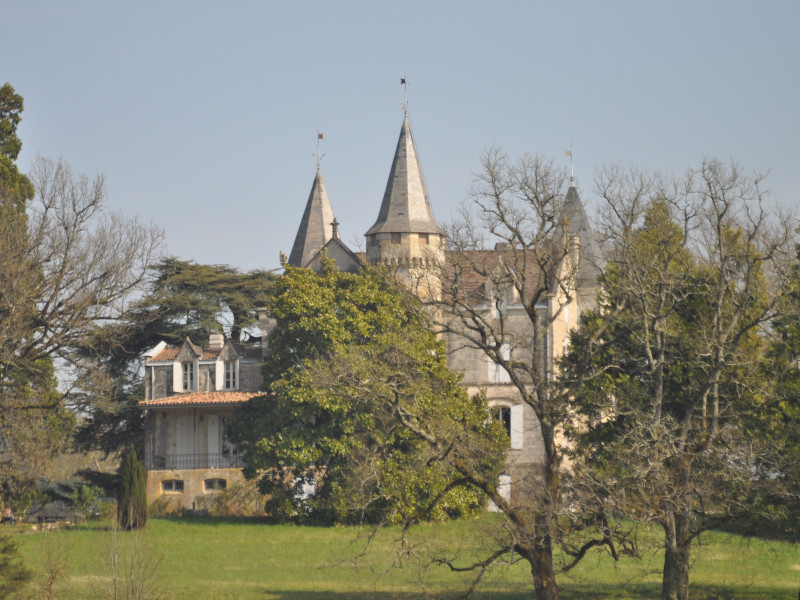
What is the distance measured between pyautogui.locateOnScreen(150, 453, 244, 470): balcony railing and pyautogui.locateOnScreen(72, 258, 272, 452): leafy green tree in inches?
163

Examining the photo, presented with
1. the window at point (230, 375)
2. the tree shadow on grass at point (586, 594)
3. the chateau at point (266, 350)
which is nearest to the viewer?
the tree shadow on grass at point (586, 594)

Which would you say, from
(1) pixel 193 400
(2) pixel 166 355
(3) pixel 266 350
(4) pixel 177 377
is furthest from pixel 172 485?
(3) pixel 266 350

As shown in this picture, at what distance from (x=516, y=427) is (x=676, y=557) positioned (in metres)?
18.4

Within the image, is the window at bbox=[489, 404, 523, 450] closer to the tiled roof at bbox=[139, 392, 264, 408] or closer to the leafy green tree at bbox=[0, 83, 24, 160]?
the tiled roof at bbox=[139, 392, 264, 408]

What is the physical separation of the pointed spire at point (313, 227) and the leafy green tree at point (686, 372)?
97.9 feet

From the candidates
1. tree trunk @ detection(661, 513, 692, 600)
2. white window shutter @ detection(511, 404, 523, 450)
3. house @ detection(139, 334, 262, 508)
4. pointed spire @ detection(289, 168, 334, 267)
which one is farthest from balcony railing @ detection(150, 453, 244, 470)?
tree trunk @ detection(661, 513, 692, 600)

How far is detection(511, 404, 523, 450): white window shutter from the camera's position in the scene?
1631 inches

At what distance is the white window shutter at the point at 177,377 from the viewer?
4541 centimetres

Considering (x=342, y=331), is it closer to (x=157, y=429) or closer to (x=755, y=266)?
(x=157, y=429)

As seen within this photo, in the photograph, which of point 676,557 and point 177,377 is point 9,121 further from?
point 676,557

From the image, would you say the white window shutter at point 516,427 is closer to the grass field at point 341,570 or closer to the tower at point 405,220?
the tower at point 405,220

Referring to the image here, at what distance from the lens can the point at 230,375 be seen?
45.6 metres

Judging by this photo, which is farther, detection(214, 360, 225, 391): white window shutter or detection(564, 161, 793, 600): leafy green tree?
detection(214, 360, 225, 391): white window shutter

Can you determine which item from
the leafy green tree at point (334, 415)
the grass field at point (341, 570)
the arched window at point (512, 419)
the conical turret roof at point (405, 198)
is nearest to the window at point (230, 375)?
the leafy green tree at point (334, 415)
